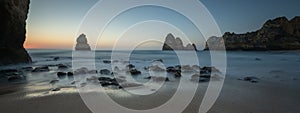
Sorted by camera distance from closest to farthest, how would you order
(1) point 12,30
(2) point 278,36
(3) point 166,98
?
1. (3) point 166,98
2. (1) point 12,30
3. (2) point 278,36

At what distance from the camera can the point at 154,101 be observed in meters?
4.66

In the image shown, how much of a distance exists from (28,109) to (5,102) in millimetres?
1126

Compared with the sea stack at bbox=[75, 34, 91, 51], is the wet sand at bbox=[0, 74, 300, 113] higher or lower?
lower

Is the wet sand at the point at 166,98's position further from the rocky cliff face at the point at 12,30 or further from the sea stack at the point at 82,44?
the sea stack at the point at 82,44

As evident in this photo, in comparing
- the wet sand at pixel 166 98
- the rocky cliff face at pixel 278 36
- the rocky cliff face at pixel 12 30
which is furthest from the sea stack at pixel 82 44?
the wet sand at pixel 166 98

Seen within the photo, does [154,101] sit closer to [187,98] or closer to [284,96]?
[187,98]

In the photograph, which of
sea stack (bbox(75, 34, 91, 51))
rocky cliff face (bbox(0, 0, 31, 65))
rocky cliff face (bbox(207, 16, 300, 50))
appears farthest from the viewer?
sea stack (bbox(75, 34, 91, 51))

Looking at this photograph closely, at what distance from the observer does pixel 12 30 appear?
1487 centimetres

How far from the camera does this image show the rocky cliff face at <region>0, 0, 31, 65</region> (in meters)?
13.7

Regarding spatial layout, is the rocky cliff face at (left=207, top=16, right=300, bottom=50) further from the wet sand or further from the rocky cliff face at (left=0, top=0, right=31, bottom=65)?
the rocky cliff face at (left=0, top=0, right=31, bottom=65)

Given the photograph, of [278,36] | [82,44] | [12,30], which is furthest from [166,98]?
[82,44]

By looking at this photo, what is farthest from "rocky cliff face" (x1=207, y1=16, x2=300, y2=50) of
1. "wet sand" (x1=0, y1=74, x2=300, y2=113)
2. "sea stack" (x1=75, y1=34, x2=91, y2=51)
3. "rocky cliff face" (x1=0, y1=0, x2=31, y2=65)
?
"sea stack" (x1=75, y1=34, x2=91, y2=51)

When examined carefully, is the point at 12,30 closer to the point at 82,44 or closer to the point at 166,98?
the point at 166,98

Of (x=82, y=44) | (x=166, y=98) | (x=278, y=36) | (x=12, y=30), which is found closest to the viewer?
(x=166, y=98)
